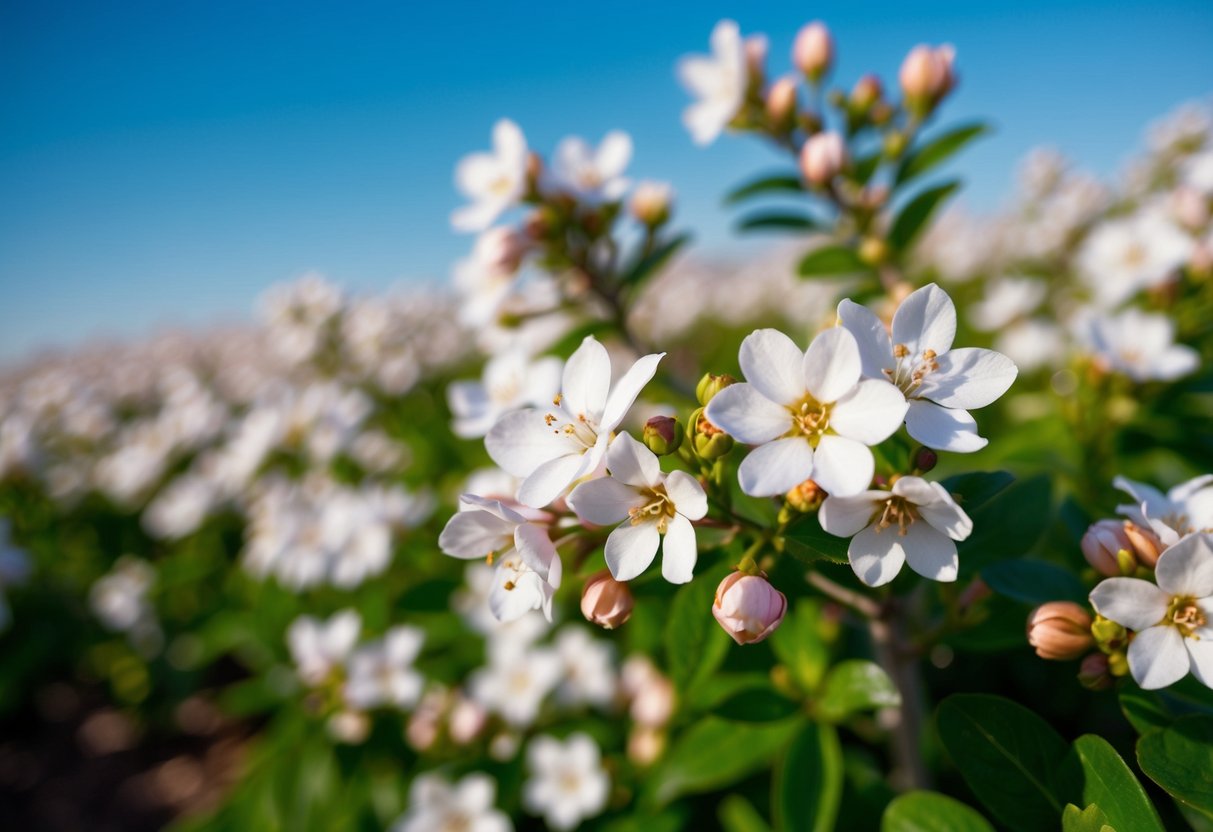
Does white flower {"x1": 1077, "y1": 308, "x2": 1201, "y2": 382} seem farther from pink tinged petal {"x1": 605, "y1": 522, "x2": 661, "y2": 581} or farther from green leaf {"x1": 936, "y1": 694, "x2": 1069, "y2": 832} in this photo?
pink tinged petal {"x1": 605, "y1": 522, "x2": 661, "y2": 581}

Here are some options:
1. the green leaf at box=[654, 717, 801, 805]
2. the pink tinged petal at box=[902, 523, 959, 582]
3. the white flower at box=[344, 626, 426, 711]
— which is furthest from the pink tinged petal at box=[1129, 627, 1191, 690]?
the white flower at box=[344, 626, 426, 711]

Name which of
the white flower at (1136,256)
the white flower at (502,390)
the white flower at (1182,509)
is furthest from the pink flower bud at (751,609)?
the white flower at (1136,256)

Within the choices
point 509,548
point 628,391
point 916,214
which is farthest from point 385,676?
point 916,214

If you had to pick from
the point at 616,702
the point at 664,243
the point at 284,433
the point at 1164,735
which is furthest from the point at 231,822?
the point at 1164,735

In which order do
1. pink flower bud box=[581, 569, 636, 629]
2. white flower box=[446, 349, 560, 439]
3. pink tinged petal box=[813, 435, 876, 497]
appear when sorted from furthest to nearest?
white flower box=[446, 349, 560, 439] → pink flower bud box=[581, 569, 636, 629] → pink tinged petal box=[813, 435, 876, 497]

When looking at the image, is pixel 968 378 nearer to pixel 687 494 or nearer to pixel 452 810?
pixel 687 494

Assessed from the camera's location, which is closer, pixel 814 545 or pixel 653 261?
pixel 814 545
